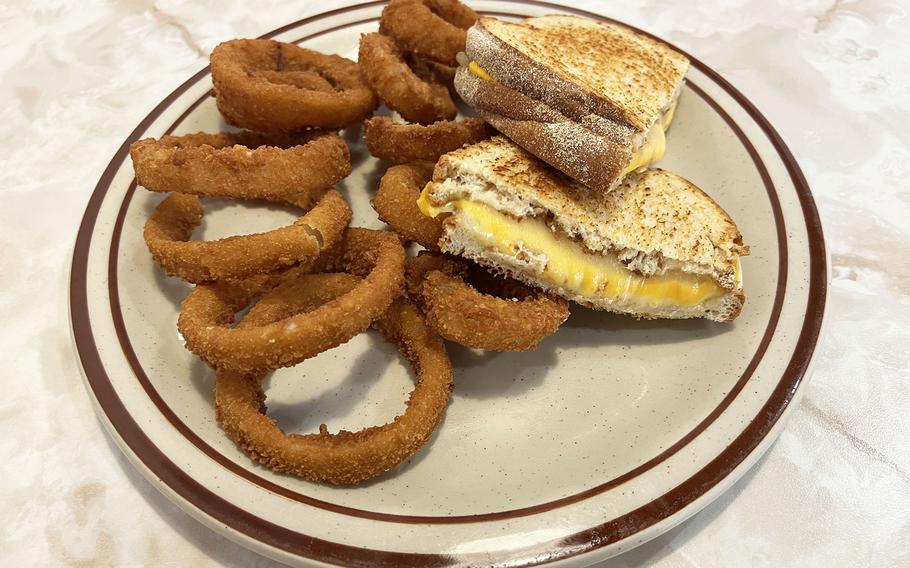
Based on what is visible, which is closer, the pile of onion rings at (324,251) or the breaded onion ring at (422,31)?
the pile of onion rings at (324,251)

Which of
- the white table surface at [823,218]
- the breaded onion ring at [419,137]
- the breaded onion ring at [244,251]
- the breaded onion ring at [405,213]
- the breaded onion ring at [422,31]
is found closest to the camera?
the white table surface at [823,218]

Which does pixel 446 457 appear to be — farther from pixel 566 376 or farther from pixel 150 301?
pixel 150 301

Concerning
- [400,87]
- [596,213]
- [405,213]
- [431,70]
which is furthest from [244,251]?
[431,70]

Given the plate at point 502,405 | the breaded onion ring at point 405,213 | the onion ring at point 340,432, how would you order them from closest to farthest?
the plate at point 502,405
the onion ring at point 340,432
the breaded onion ring at point 405,213

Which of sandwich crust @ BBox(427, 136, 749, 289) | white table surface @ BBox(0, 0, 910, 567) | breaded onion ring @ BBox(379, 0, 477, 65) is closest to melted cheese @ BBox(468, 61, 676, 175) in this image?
sandwich crust @ BBox(427, 136, 749, 289)

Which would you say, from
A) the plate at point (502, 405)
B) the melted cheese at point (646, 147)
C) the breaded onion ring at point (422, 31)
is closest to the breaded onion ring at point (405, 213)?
the plate at point (502, 405)

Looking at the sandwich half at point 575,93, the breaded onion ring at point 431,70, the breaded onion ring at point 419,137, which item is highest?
the sandwich half at point 575,93

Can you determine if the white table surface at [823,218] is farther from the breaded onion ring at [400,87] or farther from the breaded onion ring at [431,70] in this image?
the breaded onion ring at [400,87]
